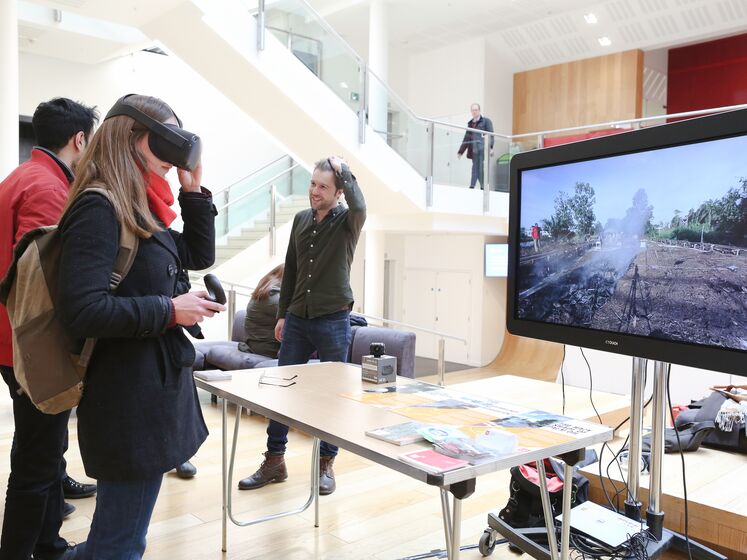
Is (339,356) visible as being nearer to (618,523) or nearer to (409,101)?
(618,523)

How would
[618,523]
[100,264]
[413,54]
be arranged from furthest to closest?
[413,54] → [618,523] → [100,264]

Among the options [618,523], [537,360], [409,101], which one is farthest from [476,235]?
[618,523]

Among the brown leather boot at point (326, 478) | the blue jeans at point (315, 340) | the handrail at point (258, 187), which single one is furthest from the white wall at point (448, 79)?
the brown leather boot at point (326, 478)

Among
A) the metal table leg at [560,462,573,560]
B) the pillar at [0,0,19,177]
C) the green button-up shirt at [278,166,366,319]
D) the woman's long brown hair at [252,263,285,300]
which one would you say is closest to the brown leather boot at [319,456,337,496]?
the green button-up shirt at [278,166,366,319]

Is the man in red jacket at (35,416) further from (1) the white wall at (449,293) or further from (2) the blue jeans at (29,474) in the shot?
(1) the white wall at (449,293)

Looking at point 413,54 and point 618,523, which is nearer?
point 618,523

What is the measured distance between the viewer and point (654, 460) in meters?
2.02

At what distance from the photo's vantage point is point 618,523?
7.02ft

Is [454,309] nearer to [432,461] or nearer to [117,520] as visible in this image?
[432,461]

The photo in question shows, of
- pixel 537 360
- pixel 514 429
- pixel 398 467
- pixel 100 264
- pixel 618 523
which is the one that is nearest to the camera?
pixel 100 264

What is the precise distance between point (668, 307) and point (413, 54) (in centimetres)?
1231

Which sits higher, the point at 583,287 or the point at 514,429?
the point at 583,287

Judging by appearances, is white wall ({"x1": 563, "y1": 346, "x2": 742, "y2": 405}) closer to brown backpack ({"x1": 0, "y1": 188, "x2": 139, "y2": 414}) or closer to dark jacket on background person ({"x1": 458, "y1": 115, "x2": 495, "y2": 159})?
dark jacket on background person ({"x1": 458, "y1": 115, "x2": 495, "y2": 159})

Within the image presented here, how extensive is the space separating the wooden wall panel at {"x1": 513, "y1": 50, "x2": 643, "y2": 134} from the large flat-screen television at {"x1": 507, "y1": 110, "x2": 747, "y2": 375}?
10177mm
